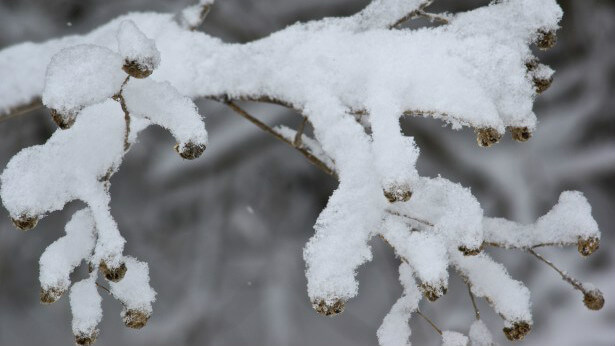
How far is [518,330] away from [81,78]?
75cm

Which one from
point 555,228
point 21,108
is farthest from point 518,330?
point 21,108

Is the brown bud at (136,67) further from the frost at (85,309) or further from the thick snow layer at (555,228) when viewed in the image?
the thick snow layer at (555,228)

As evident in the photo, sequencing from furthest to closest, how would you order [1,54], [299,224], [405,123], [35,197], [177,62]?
1. [299,224]
2. [405,123]
3. [1,54]
4. [177,62]
5. [35,197]

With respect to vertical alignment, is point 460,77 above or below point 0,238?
above

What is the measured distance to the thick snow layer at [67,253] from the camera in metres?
0.81

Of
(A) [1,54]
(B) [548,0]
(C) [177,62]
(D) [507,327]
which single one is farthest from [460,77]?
(A) [1,54]

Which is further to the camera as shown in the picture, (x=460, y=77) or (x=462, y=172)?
(x=462, y=172)

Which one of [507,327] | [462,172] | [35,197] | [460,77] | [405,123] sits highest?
[460,77]

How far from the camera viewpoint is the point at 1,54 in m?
1.27

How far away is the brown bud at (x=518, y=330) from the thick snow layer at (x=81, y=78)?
0.70 m

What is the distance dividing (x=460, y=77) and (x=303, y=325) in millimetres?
3251

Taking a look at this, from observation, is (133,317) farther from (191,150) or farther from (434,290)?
(434,290)

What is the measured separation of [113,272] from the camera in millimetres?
782

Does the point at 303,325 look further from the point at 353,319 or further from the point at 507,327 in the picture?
the point at 507,327
